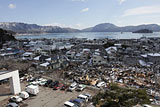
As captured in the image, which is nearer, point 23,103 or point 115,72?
point 23,103

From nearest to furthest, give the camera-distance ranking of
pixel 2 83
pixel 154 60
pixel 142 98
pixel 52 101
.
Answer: pixel 142 98, pixel 52 101, pixel 2 83, pixel 154 60

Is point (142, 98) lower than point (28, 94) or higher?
higher

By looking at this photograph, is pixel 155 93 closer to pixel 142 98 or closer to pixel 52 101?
pixel 142 98

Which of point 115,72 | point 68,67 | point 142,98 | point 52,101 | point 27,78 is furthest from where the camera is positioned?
point 68,67

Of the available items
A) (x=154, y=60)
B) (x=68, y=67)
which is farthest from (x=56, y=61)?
(x=154, y=60)

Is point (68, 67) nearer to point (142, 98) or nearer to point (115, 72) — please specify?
point (115, 72)

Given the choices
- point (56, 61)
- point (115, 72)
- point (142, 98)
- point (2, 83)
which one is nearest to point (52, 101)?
point (142, 98)

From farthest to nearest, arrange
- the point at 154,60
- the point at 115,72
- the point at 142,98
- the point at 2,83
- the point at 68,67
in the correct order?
the point at 154,60, the point at 68,67, the point at 115,72, the point at 2,83, the point at 142,98

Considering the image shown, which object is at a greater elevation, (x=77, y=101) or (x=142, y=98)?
(x=142, y=98)

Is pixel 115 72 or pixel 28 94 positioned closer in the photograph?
pixel 28 94
